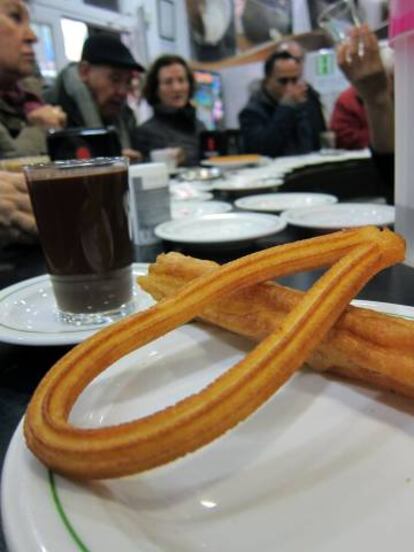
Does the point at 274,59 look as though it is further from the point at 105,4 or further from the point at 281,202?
the point at 281,202

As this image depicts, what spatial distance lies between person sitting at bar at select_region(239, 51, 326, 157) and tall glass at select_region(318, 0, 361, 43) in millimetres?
1758

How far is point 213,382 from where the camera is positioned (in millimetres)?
263

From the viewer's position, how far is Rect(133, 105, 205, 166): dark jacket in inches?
124

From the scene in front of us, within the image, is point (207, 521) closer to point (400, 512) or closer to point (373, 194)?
point (400, 512)

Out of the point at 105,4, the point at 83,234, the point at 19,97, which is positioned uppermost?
the point at 105,4

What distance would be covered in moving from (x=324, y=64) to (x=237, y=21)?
101cm

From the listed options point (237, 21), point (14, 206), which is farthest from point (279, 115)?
point (14, 206)

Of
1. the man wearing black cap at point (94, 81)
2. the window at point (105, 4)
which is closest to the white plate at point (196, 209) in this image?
the man wearing black cap at point (94, 81)

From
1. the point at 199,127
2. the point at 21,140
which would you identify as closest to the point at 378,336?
the point at 21,140

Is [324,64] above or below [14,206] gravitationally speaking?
above

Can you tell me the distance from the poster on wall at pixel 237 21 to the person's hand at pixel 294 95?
1.82m

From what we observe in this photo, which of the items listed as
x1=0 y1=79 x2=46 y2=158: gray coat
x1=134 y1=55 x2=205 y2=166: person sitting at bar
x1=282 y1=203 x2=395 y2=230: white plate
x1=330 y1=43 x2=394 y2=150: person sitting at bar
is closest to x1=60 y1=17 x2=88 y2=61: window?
x1=134 y1=55 x2=205 y2=166: person sitting at bar

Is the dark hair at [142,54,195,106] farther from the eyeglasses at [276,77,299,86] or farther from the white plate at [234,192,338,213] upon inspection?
the white plate at [234,192,338,213]

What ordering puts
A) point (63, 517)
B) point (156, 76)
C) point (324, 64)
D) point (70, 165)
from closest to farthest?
point (63, 517), point (70, 165), point (156, 76), point (324, 64)
